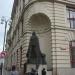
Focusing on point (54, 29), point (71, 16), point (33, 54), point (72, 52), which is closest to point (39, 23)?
point (54, 29)

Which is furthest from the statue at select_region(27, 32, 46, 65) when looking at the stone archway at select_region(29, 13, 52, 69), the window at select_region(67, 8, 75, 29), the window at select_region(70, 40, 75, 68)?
the window at select_region(67, 8, 75, 29)

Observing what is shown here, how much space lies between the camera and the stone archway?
23.7 m

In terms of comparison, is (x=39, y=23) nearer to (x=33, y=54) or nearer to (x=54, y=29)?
(x=54, y=29)

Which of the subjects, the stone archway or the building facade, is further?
the stone archway

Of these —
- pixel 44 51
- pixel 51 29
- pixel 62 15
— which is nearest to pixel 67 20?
pixel 62 15

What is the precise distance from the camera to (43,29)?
80.4 feet

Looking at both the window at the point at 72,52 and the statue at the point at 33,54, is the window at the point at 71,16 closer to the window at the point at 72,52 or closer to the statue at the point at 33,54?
the window at the point at 72,52

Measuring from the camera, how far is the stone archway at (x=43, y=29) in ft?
77.7

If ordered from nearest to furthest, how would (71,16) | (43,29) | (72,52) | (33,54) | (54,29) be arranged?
(33,54)
(54,29)
(72,52)
(43,29)
(71,16)

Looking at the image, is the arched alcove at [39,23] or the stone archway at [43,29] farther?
the arched alcove at [39,23]

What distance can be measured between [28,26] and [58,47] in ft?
13.1

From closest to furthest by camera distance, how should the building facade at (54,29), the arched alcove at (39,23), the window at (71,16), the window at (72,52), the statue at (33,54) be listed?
the statue at (33,54) < the building facade at (54,29) < the window at (72,52) < the arched alcove at (39,23) < the window at (71,16)

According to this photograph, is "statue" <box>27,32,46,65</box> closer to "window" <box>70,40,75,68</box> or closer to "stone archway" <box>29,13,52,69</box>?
"stone archway" <box>29,13,52,69</box>

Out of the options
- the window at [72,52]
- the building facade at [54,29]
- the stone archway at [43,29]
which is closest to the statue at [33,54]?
the building facade at [54,29]
